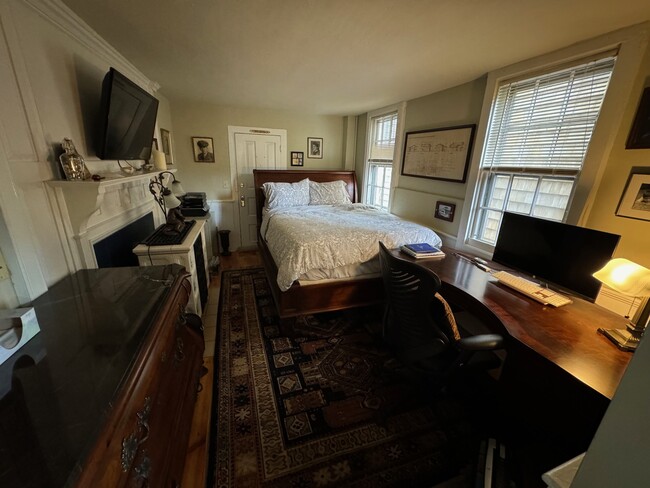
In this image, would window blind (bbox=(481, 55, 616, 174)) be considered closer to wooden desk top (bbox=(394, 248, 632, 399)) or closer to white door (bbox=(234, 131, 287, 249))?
wooden desk top (bbox=(394, 248, 632, 399))

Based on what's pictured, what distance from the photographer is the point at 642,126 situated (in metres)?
1.41

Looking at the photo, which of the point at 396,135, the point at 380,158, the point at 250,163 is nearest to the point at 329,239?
the point at 396,135

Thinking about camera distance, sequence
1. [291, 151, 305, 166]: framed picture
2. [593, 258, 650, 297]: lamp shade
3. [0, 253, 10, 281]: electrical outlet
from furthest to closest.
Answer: [291, 151, 305, 166]: framed picture → [593, 258, 650, 297]: lamp shade → [0, 253, 10, 281]: electrical outlet

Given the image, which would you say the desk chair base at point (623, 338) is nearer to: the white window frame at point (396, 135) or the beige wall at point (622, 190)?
the beige wall at point (622, 190)

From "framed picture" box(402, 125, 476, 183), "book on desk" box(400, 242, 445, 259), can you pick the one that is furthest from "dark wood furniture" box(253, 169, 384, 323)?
"framed picture" box(402, 125, 476, 183)

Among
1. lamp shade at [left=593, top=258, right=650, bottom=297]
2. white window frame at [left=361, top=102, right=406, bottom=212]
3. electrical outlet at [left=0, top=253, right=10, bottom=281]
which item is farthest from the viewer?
white window frame at [left=361, top=102, right=406, bottom=212]

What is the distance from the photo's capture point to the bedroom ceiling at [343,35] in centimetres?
135

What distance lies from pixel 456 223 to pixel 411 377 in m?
1.64

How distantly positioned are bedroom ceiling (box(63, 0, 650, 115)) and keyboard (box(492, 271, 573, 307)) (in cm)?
150

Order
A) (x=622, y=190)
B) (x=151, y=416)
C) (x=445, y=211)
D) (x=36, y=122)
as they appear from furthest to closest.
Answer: (x=445, y=211) < (x=622, y=190) < (x=36, y=122) < (x=151, y=416)

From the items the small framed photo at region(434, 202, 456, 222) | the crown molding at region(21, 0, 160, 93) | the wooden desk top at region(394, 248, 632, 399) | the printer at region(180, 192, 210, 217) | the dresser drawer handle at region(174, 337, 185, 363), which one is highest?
the crown molding at region(21, 0, 160, 93)

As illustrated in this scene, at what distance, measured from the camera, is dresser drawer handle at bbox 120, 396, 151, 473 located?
70 centimetres

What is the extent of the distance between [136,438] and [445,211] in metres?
2.95

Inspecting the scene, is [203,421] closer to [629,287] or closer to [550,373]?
[550,373]
